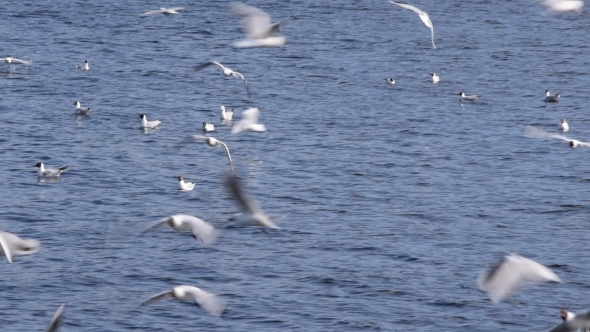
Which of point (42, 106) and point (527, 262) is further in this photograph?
point (42, 106)

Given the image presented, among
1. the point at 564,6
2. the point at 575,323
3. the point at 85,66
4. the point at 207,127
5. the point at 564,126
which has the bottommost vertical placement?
the point at 207,127

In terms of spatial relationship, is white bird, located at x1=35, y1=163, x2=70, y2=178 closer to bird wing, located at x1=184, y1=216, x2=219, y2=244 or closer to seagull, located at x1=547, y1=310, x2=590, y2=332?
bird wing, located at x1=184, y1=216, x2=219, y2=244

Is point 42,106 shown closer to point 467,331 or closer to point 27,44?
point 27,44

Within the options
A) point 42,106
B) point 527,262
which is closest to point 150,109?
point 42,106

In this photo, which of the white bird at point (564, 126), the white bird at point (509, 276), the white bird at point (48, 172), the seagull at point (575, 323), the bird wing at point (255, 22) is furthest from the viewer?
the white bird at point (564, 126)

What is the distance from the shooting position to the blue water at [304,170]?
20.3 metres

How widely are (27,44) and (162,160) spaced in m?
16.7

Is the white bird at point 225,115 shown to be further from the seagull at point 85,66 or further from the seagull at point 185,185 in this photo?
the seagull at point 85,66

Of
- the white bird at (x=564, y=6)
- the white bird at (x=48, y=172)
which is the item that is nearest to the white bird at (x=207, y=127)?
the white bird at (x=48, y=172)

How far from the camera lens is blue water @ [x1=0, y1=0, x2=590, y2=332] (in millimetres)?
20312

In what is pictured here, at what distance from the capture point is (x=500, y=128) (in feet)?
112

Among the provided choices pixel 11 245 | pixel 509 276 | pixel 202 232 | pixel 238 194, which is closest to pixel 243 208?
pixel 238 194

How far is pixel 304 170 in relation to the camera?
2900 cm

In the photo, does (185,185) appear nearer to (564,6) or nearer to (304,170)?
(304,170)
